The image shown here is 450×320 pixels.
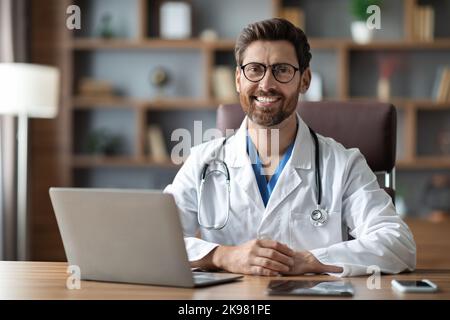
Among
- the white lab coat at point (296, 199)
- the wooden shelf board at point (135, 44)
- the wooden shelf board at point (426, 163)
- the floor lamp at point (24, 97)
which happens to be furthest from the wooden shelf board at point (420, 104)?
the white lab coat at point (296, 199)

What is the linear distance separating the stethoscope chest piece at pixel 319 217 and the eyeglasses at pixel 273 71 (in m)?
0.38

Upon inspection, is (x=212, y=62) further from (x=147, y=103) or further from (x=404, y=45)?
(x=404, y=45)

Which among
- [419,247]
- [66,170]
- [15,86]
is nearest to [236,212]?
[15,86]

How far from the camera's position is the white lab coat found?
2.13m

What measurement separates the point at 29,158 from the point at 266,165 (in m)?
2.97

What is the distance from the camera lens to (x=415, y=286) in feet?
5.06

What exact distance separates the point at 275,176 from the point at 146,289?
→ 80cm

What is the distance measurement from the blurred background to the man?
8.81ft

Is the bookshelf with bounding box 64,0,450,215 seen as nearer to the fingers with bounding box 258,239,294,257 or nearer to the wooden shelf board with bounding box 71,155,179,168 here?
the wooden shelf board with bounding box 71,155,179,168

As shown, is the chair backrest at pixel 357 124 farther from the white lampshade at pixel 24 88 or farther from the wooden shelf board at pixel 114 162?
the wooden shelf board at pixel 114 162

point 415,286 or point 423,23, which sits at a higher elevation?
point 423,23

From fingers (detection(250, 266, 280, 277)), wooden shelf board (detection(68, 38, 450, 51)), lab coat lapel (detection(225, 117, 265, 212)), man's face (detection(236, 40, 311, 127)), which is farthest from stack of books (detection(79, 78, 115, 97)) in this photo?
fingers (detection(250, 266, 280, 277))

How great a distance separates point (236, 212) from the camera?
2225 mm

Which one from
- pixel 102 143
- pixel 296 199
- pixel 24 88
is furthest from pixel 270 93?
pixel 102 143
